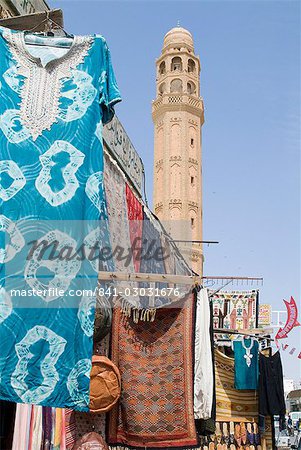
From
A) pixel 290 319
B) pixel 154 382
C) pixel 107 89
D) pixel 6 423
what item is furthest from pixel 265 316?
pixel 107 89

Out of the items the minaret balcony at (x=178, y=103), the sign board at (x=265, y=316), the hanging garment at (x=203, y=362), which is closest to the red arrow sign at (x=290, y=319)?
the sign board at (x=265, y=316)

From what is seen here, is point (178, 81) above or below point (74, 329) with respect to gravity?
above

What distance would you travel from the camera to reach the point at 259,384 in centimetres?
732

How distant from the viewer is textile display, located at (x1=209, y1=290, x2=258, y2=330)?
1500 cm

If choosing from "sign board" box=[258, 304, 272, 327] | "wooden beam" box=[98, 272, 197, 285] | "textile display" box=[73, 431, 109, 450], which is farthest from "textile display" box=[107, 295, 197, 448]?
"sign board" box=[258, 304, 272, 327]

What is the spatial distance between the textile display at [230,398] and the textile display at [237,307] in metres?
7.26

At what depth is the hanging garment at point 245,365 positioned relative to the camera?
727cm

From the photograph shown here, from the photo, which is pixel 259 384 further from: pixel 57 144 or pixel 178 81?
pixel 178 81

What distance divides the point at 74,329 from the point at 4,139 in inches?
41.7

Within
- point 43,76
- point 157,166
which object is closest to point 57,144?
point 43,76

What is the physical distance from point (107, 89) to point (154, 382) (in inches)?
89.4

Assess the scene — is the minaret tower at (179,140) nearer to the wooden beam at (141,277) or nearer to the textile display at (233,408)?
the textile display at (233,408)

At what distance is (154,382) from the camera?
14.7ft

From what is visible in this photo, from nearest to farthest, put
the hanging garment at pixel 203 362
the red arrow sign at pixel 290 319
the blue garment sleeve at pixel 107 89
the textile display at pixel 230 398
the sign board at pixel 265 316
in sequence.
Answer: the blue garment sleeve at pixel 107 89
the hanging garment at pixel 203 362
the textile display at pixel 230 398
the red arrow sign at pixel 290 319
the sign board at pixel 265 316
